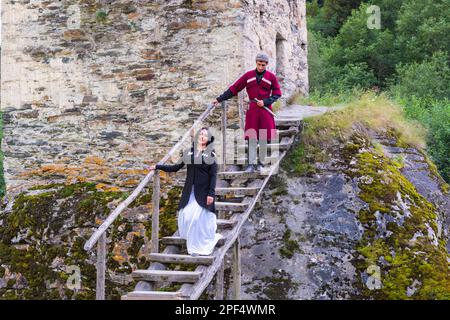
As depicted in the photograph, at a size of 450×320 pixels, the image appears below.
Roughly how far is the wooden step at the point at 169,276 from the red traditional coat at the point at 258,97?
7.78ft

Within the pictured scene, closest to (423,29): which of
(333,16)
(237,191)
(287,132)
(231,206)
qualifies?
(333,16)

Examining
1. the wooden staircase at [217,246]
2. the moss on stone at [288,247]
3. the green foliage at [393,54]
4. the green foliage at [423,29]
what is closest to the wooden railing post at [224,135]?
the wooden staircase at [217,246]

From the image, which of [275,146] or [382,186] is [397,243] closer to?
[382,186]

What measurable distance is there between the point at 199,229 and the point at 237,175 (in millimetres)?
1392

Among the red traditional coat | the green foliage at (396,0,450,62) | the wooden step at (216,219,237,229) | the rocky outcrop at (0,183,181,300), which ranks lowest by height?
the rocky outcrop at (0,183,181,300)

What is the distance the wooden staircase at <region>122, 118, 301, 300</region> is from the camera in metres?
6.34

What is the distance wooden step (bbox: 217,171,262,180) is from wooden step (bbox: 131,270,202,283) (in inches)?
74.1

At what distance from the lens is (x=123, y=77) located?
9539 millimetres

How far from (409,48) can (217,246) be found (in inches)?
683

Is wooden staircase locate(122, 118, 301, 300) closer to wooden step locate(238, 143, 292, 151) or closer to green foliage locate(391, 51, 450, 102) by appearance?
wooden step locate(238, 143, 292, 151)

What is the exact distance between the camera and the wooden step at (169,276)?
6.35 meters

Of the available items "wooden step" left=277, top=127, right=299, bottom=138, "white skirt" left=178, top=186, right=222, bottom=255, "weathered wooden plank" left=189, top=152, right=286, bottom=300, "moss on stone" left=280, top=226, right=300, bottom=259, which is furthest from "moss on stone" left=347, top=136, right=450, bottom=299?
"white skirt" left=178, top=186, right=222, bottom=255

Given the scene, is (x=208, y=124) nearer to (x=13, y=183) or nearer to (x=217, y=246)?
(x=217, y=246)
